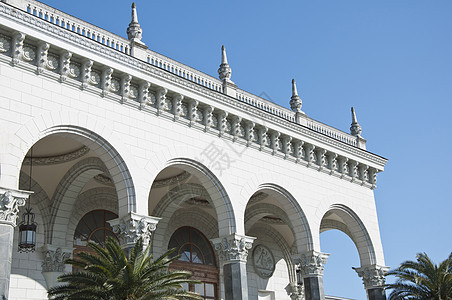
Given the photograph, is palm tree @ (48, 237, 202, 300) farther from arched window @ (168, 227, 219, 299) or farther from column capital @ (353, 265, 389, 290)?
column capital @ (353, 265, 389, 290)

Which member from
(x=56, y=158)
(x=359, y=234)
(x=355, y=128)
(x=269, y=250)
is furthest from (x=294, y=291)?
(x=56, y=158)

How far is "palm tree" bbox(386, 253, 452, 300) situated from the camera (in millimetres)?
23219

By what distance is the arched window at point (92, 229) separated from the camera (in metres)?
21.7

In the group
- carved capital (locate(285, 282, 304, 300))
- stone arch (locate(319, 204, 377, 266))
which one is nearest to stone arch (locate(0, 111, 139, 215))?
stone arch (locate(319, 204, 377, 266))

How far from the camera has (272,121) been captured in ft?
75.0

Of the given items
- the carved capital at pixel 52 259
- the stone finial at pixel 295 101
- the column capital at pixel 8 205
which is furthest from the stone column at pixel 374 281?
the column capital at pixel 8 205

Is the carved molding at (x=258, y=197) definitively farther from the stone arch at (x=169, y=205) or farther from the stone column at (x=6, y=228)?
the stone column at (x=6, y=228)

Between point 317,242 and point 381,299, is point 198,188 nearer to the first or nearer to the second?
point 317,242

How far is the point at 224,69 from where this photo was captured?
2259cm

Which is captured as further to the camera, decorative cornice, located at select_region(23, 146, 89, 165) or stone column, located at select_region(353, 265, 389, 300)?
stone column, located at select_region(353, 265, 389, 300)

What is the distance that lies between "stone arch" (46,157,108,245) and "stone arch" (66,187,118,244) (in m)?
0.33

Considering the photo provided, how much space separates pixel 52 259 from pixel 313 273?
32.2ft

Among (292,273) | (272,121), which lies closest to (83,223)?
(272,121)

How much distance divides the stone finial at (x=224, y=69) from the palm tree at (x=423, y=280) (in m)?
10.8
